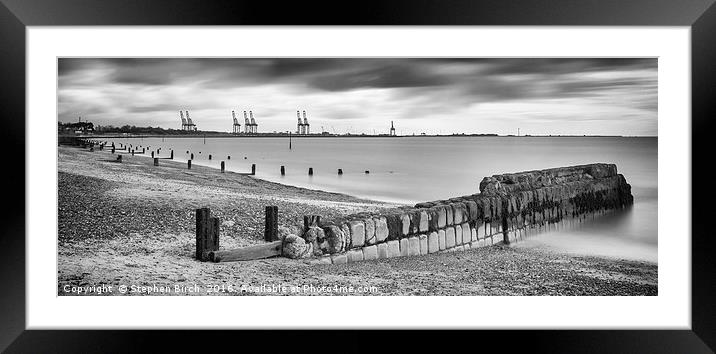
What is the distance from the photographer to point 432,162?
17.8 ft

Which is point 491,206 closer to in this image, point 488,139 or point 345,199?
point 488,139

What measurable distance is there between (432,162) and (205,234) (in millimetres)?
2056

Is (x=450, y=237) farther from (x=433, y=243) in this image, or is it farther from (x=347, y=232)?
(x=347, y=232)

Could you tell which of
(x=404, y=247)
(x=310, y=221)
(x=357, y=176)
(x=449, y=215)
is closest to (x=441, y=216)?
(x=449, y=215)

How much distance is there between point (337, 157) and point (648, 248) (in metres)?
2.79

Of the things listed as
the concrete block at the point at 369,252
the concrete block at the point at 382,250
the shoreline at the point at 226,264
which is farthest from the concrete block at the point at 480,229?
the concrete block at the point at 369,252

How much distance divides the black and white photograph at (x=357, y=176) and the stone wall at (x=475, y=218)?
0.01m

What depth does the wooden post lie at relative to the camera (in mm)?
5036

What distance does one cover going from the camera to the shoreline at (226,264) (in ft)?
16.2

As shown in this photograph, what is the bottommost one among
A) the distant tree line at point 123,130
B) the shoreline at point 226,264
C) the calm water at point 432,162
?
the shoreline at point 226,264

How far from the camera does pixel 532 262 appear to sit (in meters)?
5.24
